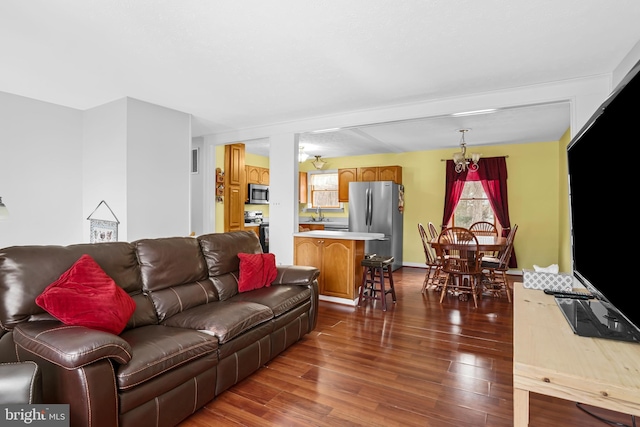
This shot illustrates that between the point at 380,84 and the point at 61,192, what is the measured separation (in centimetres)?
414

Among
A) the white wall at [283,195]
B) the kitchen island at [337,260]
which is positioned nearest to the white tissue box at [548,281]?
the kitchen island at [337,260]

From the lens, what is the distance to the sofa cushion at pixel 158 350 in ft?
5.35

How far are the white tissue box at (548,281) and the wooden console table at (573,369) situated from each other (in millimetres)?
759

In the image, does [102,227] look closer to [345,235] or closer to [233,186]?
[233,186]

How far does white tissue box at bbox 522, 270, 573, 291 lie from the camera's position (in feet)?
6.66

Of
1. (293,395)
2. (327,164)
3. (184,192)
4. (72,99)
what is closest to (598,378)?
(293,395)

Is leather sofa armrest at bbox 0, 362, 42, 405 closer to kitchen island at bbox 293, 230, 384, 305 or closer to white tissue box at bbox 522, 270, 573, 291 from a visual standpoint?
white tissue box at bbox 522, 270, 573, 291

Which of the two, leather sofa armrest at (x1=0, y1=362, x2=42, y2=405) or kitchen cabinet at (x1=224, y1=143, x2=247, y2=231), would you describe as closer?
leather sofa armrest at (x1=0, y1=362, x2=42, y2=405)

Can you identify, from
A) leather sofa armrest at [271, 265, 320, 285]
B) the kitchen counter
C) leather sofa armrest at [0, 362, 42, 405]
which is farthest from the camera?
the kitchen counter

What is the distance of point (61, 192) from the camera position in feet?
14.0

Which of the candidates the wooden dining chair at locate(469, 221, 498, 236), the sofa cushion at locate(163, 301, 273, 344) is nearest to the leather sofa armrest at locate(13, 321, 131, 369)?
the sofa cushion at locate(163, 301, 273, 344)

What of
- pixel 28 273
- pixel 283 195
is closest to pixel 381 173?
pixel 283 195

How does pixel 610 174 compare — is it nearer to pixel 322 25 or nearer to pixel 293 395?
pixel 322 25

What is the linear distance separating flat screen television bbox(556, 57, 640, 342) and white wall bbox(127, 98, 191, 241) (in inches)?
164
